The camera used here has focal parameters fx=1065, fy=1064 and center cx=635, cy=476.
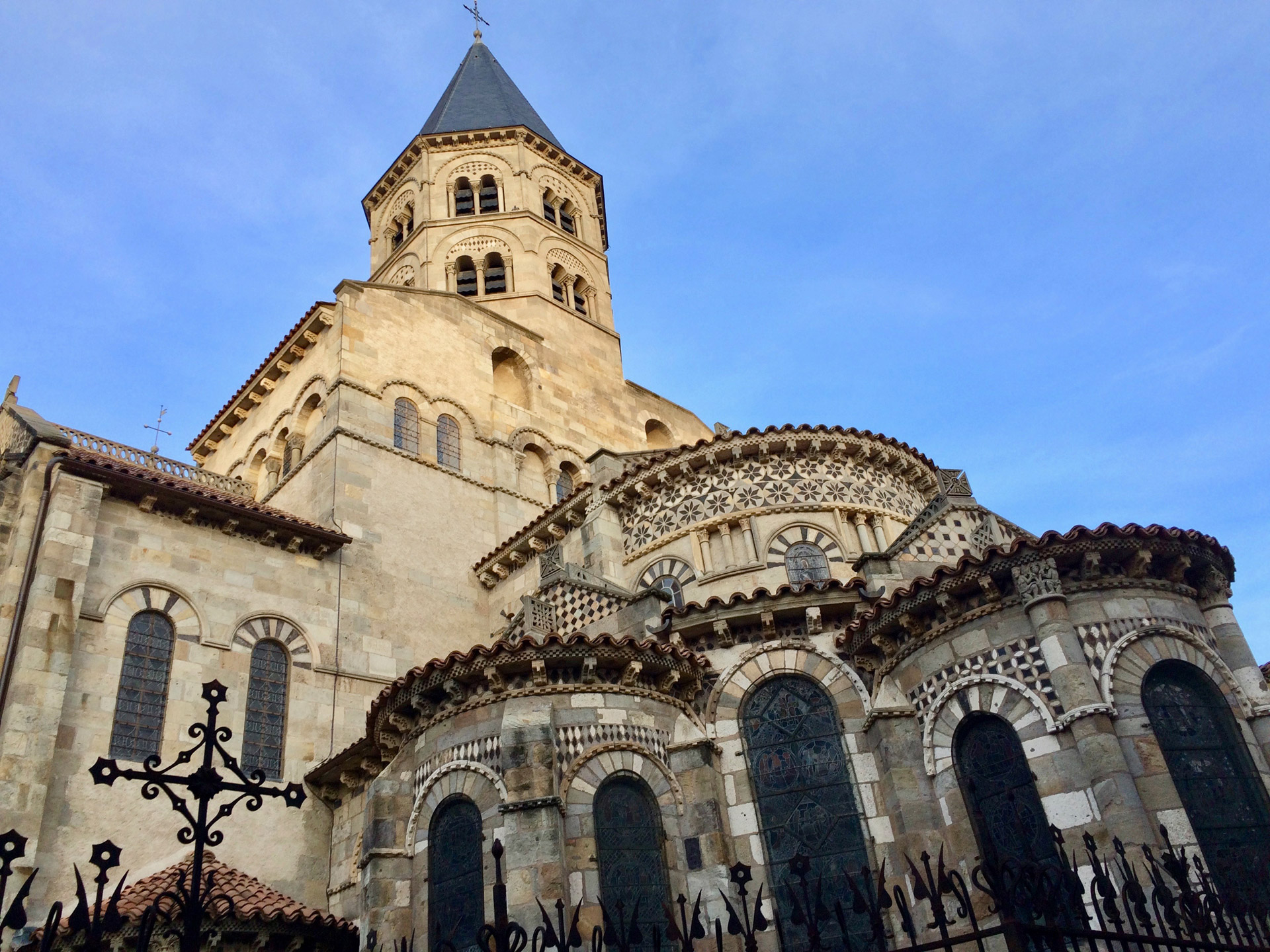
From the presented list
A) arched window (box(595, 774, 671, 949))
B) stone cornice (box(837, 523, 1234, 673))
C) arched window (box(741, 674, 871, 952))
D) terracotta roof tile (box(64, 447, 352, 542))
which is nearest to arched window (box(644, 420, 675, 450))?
terracotta roof tile (box(64, 447, 352, 542))

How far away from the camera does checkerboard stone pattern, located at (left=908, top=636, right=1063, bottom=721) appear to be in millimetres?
11648

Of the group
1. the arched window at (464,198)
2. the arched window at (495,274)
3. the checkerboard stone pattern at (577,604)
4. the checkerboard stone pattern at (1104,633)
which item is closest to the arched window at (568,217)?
the arched window at (464,198)

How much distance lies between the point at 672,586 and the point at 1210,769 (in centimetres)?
849

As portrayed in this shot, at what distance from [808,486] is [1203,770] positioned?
7798mm

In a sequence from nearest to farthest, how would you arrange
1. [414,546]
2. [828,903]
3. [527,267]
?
[828,903] → [414,546] → [527,267]

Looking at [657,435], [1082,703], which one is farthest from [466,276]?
[1082,703]

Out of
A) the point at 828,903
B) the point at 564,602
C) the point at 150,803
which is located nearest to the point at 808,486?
the point at 564,602

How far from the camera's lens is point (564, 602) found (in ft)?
56.6

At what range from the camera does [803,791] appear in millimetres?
12992

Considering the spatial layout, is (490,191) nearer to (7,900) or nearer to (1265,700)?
(7,900)

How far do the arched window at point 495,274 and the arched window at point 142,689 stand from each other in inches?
601

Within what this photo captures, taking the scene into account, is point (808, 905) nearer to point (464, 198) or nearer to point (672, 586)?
point (672, 586)

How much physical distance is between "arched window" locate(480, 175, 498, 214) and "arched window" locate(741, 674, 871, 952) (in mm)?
21217

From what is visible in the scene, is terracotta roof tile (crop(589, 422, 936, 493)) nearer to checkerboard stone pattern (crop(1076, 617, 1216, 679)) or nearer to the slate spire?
checkerboard stone pattern (crop(1076, 617, 1216, 679))
